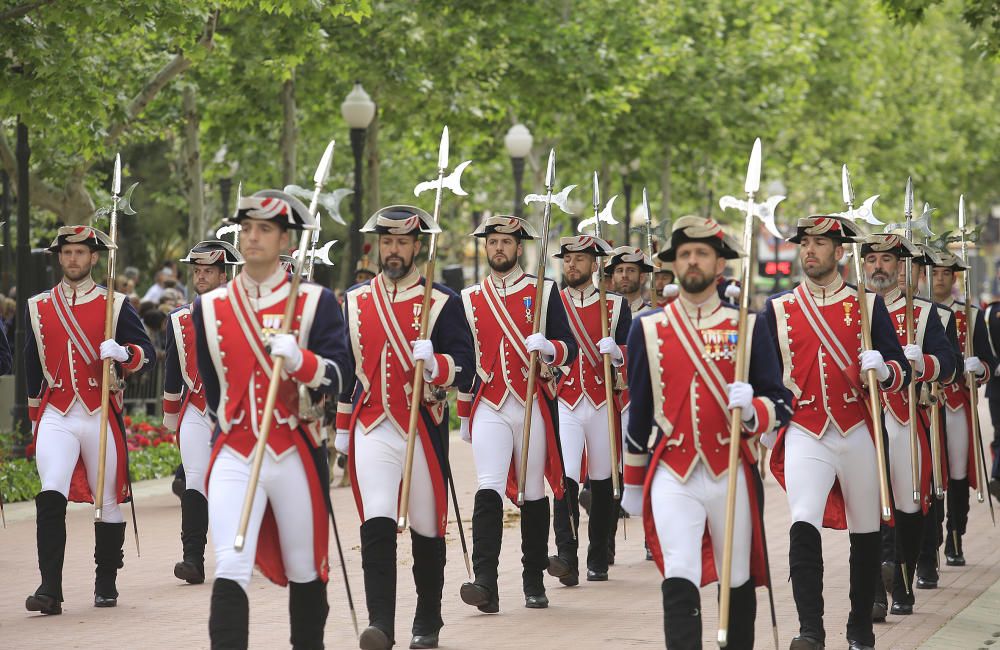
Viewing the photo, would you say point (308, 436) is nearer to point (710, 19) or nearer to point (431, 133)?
point (431, 133)

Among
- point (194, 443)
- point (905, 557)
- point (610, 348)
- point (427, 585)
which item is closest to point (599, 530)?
point (610, 348)

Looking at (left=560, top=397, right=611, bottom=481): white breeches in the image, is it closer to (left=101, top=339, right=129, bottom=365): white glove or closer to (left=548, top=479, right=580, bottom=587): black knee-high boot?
(left=548, top=479, right=580, bottom=587): black knee-high boot

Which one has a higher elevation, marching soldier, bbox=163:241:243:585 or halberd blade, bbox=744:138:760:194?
halberd blade, bbox=744:138:760:194

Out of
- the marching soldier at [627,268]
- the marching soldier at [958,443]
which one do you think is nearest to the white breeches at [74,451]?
A: the marching soldier at [627,268]

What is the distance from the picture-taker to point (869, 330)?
8969mm

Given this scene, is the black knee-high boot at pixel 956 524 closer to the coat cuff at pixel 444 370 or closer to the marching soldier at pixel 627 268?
the marching soldier at pixel 627 268

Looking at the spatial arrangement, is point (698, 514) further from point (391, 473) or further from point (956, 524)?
point (956, 524)

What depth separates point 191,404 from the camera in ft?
38.8

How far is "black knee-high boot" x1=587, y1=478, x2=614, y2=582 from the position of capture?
1168 centimetres

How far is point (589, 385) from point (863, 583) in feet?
11.6

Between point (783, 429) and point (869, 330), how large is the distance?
0.67m

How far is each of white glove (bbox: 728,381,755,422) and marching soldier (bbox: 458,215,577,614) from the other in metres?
3.20

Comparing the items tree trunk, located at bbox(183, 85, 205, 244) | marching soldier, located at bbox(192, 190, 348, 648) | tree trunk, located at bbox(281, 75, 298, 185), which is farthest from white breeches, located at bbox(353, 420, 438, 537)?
tree trunk, located at bbox(281, 75, 298, 185)

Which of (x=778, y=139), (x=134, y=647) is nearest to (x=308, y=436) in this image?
(x=134, y=647)
